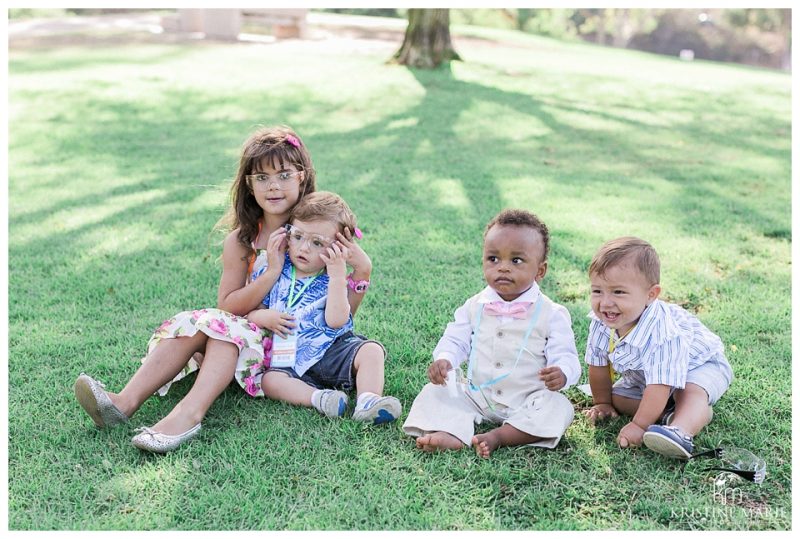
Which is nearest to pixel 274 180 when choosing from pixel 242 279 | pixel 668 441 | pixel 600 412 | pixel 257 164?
pixel 257 164

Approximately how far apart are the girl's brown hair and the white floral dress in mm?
405

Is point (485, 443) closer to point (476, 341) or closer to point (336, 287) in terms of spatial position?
point (476, 341)

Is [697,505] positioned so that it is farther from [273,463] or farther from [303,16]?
[303,16]

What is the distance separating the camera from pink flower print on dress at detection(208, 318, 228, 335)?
123 inches

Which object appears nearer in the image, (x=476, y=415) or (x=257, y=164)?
(x=476, y=415)

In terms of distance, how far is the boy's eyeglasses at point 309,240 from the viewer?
10.8ft

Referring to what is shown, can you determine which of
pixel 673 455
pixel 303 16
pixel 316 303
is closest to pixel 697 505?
pixel 673 455

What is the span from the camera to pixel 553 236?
17.4ft

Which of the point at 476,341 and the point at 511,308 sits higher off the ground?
the point at 511,308

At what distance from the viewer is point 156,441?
279 centimetres

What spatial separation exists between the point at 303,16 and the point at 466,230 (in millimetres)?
13194

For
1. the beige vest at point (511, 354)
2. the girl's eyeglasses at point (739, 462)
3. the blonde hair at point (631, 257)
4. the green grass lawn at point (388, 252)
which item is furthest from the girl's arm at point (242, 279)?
the girl's eyeglasses at point (739, 462)

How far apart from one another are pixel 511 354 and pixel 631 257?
1.79ft

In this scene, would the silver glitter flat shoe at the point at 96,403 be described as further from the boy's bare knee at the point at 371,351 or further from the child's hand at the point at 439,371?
the child's hand at the point at 439,371
